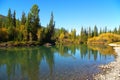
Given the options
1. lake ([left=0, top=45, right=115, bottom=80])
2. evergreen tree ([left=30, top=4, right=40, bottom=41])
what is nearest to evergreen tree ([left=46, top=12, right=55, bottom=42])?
evergreen tree ([left=30, top=4, right=40, bottom=41])

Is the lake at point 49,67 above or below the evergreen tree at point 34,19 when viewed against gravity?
below

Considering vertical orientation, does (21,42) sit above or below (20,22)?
below

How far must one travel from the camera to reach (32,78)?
1984cm

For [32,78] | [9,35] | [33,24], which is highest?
[33,24]

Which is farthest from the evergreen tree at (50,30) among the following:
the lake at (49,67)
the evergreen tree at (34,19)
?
the lake at (49,67)

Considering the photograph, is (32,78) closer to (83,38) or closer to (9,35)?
(9,35)

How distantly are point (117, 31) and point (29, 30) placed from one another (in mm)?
93379

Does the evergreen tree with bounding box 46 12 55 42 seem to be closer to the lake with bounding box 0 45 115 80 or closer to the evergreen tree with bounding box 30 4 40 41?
the evergreen tree with bounding box 30 4 40 41

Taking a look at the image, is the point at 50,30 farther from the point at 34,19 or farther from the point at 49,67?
the point at 49,67

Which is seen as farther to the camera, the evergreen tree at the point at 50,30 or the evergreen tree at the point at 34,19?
the evergreen tree at the point at 50,30

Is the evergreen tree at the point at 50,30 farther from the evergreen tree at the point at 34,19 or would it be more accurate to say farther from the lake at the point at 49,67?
the lake at the point at 49,67

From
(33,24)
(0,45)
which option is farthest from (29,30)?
(0,45)

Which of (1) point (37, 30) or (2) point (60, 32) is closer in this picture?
(1) point (37, 30)

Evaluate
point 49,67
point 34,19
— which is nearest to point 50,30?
point 34,19
